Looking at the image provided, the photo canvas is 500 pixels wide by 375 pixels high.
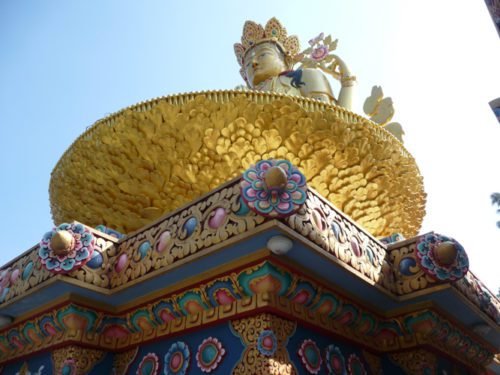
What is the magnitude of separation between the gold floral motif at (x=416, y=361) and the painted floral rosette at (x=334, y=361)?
53cm

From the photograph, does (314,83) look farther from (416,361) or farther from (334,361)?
(334,361)

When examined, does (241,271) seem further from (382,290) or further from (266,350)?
(382,290)

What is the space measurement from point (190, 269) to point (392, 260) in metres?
1.39

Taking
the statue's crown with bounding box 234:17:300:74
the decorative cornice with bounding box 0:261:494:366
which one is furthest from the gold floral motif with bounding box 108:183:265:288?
the statue's crown with bounding box 234:17:300:74

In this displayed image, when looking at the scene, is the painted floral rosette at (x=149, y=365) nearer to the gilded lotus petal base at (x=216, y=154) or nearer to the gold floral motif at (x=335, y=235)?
the gold floral motif at (x=335, y=235)

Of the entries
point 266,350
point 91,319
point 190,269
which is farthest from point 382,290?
point 91,319

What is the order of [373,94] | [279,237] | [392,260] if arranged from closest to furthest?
[279,237] < [392,260] < [373,94]

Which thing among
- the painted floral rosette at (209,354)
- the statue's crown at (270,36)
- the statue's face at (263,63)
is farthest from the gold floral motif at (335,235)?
the statue's crown at (270,36)

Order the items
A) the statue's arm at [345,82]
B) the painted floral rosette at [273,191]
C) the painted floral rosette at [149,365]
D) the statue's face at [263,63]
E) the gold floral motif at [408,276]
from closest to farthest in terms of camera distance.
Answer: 1. the painted floral rosette at [273,191]
2. the painted floral rosette at [149,365]
3. the gold floral motif at [408,276]
4. the statue's arm at [345,82]
5. the statue's face at [263,63]

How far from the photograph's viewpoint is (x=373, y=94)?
5.00 meters

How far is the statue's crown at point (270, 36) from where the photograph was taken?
5.93 meters

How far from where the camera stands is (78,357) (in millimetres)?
→ 2742

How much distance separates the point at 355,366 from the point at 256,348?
841 millimetres

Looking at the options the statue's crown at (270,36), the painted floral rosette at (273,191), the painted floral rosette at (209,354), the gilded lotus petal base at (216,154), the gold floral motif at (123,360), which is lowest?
the painted floral rosette at (209,354)
